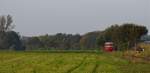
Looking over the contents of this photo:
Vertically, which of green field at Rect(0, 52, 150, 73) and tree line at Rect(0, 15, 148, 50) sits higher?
tree line at Rect(0, 15, 148, 50)

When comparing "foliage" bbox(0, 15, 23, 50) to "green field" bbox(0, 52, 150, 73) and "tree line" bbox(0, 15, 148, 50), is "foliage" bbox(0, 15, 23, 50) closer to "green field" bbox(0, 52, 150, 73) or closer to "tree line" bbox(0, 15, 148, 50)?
"tree line" bbox(0, 15, 148, 50)

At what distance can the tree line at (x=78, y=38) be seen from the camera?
96.7 meters

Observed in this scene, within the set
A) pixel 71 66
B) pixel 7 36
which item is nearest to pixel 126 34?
pixel 7 36

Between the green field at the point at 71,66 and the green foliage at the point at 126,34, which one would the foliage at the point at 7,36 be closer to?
the green foliage at the point at 126,34

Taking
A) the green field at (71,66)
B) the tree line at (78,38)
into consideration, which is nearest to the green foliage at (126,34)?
the tree line at (78,38)

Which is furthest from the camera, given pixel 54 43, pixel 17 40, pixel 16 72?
pixel 54 43

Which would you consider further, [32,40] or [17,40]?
[32,40]

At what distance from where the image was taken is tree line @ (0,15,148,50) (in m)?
96.7

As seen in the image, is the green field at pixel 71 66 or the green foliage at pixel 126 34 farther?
the green foliage at pixel 126 34

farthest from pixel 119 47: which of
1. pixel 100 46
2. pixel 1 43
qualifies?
pixel 1 43

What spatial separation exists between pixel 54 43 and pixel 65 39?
7.42m

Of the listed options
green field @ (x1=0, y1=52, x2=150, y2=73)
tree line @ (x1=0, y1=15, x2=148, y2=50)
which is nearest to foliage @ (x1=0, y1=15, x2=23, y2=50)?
tree line @ (x1=0, y1=15, x2=148, y2=50)

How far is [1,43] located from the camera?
117625 millimetres

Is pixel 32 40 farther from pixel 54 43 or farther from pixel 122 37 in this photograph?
pixel 122 37
